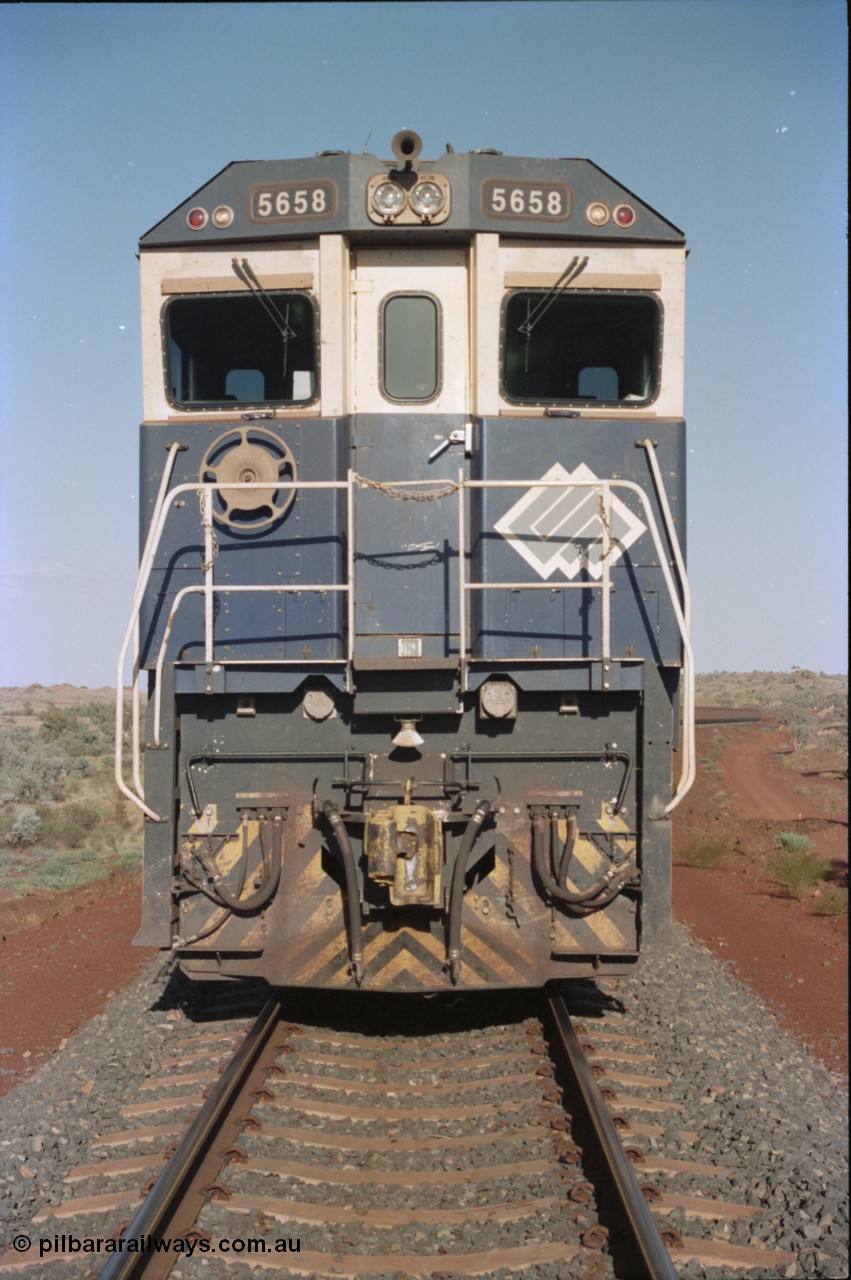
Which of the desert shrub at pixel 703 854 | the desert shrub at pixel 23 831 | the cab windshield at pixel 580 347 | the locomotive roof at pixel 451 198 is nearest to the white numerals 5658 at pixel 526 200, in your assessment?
the locomotive roof at pixel 451 198

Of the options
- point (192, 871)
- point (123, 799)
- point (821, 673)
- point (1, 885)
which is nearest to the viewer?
point (192, 871)

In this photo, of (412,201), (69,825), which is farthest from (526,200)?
(69,825)

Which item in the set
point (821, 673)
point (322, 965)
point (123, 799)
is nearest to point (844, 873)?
point (322, 965)

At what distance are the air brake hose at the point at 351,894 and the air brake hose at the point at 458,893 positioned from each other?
20.9 inches

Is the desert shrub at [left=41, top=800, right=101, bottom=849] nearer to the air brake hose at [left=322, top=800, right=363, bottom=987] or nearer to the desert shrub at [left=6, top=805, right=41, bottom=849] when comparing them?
→ the desert shrub at [left=6, top=805, right=41, bottom=849]

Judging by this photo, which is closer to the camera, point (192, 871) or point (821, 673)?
point (192, 871)

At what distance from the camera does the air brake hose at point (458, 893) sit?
613 cm

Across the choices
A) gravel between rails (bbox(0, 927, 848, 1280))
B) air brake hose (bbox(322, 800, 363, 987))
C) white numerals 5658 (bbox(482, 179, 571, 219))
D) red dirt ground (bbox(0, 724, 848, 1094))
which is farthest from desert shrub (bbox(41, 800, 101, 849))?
white numerals 5658 (bbox(482, 179, 571, 219))

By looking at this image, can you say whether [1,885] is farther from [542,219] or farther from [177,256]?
[542,219]

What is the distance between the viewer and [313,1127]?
527 centimetres

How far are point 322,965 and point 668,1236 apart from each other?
2.74m

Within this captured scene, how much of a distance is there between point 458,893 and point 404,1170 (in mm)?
1637

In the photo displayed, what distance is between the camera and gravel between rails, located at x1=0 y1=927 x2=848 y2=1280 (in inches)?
173

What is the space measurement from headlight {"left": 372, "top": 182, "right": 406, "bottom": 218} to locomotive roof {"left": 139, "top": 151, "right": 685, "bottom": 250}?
0.06 m
